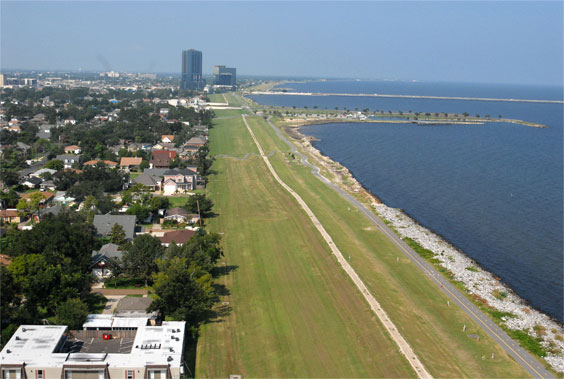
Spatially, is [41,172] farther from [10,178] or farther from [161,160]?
[161,160]

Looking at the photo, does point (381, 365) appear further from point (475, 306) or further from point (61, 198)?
point (61, 198)

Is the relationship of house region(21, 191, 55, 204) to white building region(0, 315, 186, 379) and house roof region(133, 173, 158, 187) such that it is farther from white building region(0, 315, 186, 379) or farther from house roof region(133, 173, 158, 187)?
white building region(0, 315, 186, 379)

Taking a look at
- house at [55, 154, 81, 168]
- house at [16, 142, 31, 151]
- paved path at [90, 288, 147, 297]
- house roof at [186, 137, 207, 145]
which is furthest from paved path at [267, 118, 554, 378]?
house at [16, 142, 31, 151]

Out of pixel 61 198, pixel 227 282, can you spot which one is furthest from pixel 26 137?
pixel 227 282

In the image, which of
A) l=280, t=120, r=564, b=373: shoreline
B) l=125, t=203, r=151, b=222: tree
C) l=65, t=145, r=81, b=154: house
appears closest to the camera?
l=280, t=120, r=564, b=373: shoreline

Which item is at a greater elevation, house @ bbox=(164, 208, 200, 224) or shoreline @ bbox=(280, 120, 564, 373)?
house @ bbox=(164, 208, 200, 224)

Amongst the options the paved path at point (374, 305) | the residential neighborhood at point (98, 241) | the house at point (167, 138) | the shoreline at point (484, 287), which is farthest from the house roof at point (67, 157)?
the shoreline at point (484, 287)
